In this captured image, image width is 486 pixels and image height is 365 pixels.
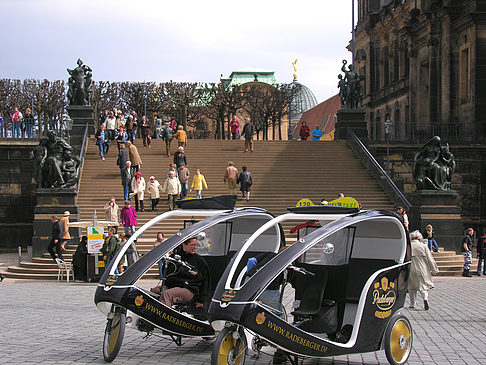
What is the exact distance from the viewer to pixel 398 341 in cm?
949

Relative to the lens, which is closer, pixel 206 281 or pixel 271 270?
pixel 271 270

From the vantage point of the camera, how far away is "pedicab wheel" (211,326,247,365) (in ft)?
27.1

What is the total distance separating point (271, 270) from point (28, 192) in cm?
2864

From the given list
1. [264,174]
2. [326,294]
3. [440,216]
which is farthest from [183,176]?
[326,294]

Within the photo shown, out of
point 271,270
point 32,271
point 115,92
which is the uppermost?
point 115,92

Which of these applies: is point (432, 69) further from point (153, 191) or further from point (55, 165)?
point (55, 165)

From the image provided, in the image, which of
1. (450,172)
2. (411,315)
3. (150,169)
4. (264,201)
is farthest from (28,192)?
(411,315)

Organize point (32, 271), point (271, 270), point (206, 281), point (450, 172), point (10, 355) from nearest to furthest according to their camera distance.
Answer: point (271, 270) < point (10, 355) < point (206, 281) < point (32, 271) < point (450, 172)

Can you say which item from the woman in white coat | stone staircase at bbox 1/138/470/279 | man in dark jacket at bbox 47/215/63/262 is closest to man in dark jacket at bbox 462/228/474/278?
stone staircase at bbox 1/138/470/279

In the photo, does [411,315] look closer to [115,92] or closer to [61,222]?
[61,222]

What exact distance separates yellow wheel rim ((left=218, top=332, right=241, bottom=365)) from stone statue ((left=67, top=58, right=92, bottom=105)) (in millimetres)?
29324

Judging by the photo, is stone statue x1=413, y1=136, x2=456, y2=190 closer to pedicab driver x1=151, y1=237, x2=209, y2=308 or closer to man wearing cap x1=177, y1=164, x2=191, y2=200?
man wearing cap x1=177, y1=164, x2=191, y2=200

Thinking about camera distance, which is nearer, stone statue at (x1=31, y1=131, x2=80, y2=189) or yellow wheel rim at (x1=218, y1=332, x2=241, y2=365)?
yellow wheel rim at (x1=218, y1=332, x2=241, y2=365)

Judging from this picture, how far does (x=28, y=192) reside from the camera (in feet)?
117
